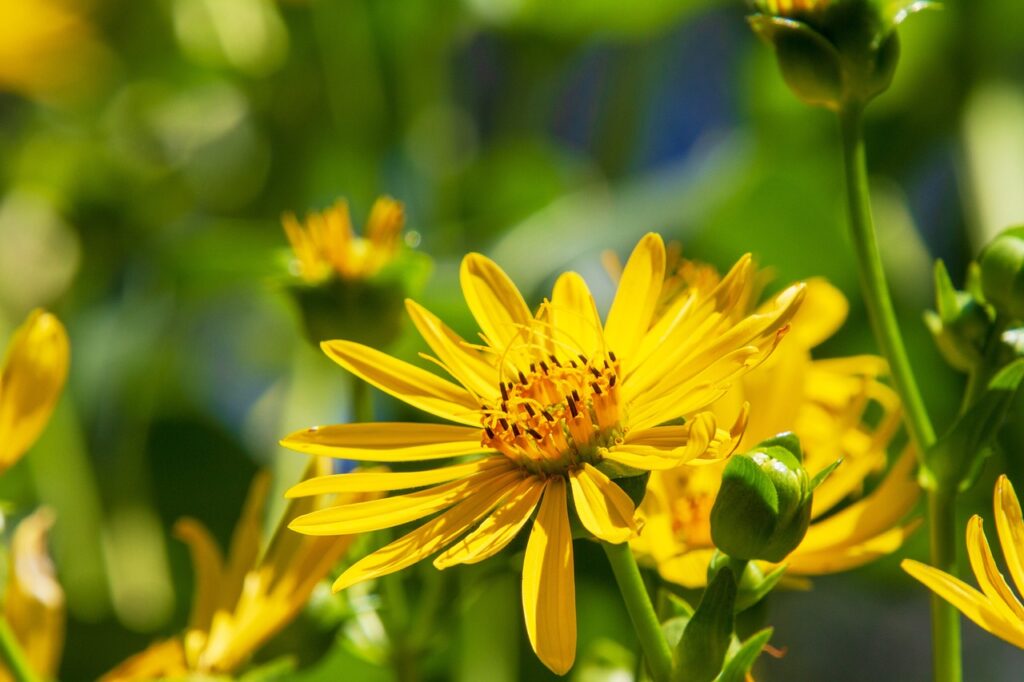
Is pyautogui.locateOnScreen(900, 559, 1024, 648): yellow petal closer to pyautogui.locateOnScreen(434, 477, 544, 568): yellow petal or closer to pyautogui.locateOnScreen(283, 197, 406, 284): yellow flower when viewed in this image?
pyautogui.locateOnScreen(434, 477, 544, 568): yellow petal

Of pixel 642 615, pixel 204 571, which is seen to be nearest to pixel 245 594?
pixel 204 571

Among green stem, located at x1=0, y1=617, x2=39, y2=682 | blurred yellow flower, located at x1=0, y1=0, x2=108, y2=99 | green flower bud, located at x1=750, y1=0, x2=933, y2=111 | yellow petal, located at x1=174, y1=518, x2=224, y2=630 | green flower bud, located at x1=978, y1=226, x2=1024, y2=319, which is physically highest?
green flower bud, located at x1=750, y1=0, x2=933, y2=111

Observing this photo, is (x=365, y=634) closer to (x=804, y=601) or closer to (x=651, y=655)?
(x=651, y=655)

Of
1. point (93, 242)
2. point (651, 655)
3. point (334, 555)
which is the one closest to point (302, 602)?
point (334, 555)

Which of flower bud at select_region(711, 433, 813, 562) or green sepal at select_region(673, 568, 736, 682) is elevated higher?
flower bud at select_region(711, 433, 813, 562)

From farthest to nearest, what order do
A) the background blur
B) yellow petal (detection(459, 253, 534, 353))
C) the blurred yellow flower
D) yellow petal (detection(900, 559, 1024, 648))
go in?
the blurred yellow flower → the background blur → yellow petal (detection(459, 253, 534, 353)) → yellow petal (detection(900, 559, 1024, 648))

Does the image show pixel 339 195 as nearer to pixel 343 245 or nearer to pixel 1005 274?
pixel 343 245

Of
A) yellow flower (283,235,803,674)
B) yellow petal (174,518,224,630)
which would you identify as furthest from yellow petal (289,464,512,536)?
yellow petal (174,518,224,630)
